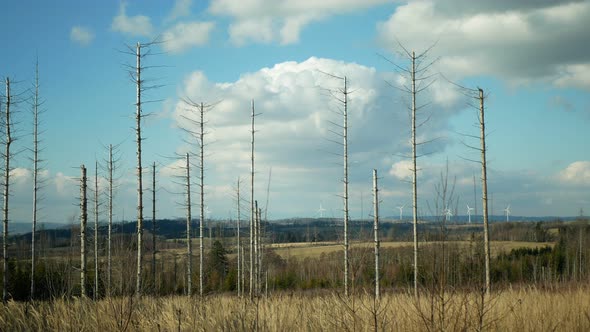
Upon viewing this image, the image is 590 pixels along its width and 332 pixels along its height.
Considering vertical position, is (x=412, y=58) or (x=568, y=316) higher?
(x=412, y=58)


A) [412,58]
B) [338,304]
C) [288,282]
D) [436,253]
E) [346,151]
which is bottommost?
[288,282]

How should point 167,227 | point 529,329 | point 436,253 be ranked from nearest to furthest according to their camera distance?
point 436,253 → point 529,329 → point 167,227

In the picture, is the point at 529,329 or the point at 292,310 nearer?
the point at 529,329

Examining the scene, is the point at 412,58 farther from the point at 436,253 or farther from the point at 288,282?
the point at 288,282

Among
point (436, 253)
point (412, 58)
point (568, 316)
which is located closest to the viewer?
point (436, 253)

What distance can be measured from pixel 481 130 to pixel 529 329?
1091 centimetres

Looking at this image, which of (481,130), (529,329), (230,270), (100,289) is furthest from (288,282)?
(529,329)

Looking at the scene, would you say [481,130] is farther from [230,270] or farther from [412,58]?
[230,270]

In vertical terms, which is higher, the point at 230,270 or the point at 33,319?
the point at 33,319

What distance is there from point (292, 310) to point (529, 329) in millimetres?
4401

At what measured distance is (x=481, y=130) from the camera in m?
17.3

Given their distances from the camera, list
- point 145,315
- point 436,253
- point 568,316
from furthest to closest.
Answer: point 145,315
point 568,316
point 436,253

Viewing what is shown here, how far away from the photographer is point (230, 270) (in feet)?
179

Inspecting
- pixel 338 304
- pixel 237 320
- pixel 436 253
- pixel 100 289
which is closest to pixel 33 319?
pixel 237 320
